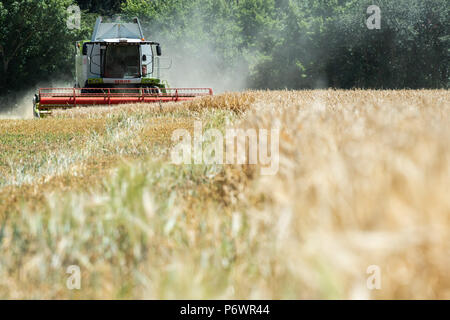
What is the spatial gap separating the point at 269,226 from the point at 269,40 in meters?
45.2

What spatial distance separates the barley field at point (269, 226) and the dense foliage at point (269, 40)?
30.8 metres

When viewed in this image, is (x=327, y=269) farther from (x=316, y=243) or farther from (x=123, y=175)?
(x=123, y=175)

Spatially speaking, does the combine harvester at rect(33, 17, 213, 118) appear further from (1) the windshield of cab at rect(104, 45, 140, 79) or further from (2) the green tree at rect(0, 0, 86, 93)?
(2) the green tree at rect(0, 0, 86, 93)

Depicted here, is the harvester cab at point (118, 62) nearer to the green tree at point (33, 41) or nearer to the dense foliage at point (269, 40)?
the green tree at point (33, 41)

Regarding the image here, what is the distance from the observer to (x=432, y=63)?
35.5m

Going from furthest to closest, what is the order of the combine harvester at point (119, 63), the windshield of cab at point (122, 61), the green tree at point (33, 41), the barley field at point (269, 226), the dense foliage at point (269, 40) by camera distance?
the dense foliage at point (269, 40) → the green tree at point (33, 41) → the windshield of cab at point (122, 61) → the combine harvester at point (119, 63) → the barley field at point (269, 226)

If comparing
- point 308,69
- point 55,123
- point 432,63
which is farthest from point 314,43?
point 55,123

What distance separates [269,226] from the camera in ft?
8.50

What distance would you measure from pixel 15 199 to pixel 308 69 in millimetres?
38758

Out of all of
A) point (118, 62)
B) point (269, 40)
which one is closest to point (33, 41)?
point (118, 62)

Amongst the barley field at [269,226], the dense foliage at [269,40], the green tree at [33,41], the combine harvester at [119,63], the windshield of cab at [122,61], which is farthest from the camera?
the dense foliage at [269,40]

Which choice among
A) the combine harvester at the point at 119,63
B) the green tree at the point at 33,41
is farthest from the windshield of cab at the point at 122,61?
the green tree at the point at 33,41

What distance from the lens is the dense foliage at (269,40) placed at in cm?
3291

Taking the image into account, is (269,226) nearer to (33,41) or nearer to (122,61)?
(122,61)
